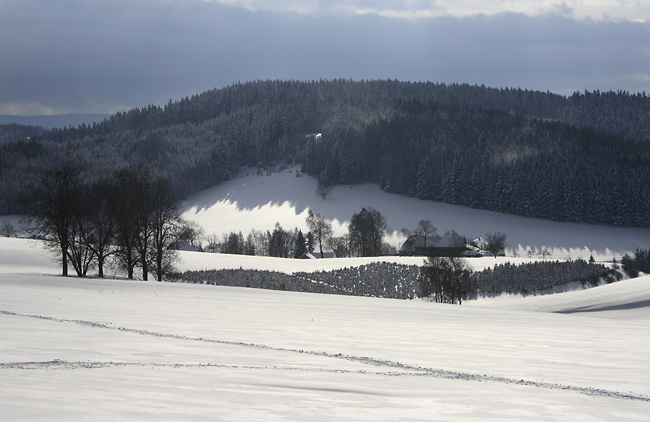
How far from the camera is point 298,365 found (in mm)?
10750

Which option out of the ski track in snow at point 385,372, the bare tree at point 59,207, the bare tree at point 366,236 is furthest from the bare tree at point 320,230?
the ski track in snow at point 385,372

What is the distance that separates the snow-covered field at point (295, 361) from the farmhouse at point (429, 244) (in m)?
88.7

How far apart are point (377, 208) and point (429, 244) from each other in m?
39.6

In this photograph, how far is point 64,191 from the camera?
42094 millimetres

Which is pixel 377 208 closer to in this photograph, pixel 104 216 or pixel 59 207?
pixel 104 216

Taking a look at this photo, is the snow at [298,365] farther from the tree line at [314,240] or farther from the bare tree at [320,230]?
the bare tree at [320,230]

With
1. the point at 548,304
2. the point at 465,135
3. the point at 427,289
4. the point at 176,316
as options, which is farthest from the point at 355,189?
the point at 176,316

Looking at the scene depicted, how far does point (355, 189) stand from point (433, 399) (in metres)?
166

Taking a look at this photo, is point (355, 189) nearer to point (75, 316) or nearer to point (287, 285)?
point (287, 285)

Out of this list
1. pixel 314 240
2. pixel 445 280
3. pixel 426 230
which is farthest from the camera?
pixel 314 240

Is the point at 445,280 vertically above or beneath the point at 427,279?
above

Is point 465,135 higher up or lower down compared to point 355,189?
higher up

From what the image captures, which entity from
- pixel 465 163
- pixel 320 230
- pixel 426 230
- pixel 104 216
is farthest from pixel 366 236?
pixel 104 216

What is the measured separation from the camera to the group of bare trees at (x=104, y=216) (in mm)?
Result: 41094
